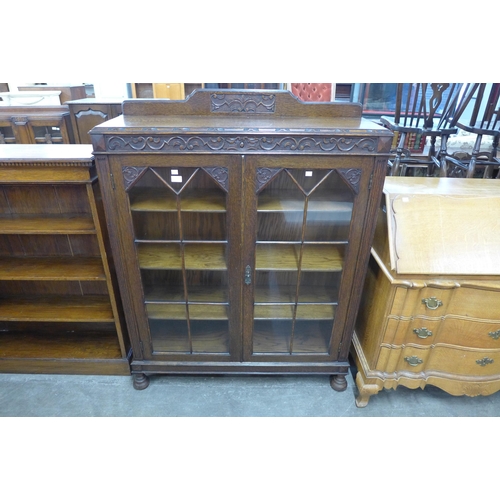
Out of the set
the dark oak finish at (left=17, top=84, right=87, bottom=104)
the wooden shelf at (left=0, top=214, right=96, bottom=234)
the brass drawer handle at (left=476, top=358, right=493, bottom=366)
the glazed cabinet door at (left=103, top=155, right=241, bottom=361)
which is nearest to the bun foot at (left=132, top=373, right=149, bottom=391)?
the glazed cabinet door at (left=103, top=155, right=241, bottom=361)

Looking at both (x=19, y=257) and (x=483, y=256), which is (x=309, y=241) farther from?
(x=19, y=257)

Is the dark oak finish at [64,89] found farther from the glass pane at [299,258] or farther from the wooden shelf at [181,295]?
the glass pane at [299,258]

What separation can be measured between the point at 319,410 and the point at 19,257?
5.56ft

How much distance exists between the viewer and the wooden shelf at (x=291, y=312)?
157 centimetres

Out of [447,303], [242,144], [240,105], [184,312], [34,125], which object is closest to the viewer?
[242,144]

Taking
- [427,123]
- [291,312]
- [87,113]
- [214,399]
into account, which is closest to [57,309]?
[214,399]

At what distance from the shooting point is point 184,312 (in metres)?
1.57

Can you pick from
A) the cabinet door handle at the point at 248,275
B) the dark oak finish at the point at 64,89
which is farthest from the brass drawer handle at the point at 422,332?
the dark oak finish at the point at 64,89

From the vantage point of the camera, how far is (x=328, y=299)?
5.01 feet

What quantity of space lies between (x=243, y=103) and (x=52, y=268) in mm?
1169

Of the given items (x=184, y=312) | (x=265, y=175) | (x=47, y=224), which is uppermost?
(x=265, y=175)

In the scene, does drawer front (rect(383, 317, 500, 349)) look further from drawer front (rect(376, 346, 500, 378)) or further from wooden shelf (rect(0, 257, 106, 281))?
wooden shelf (rect(0, 257, 106, 281))

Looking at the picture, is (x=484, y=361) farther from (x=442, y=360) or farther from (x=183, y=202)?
(x=183, y=202)

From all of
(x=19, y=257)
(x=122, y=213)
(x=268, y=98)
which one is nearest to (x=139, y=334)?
(x=122, y=213)
